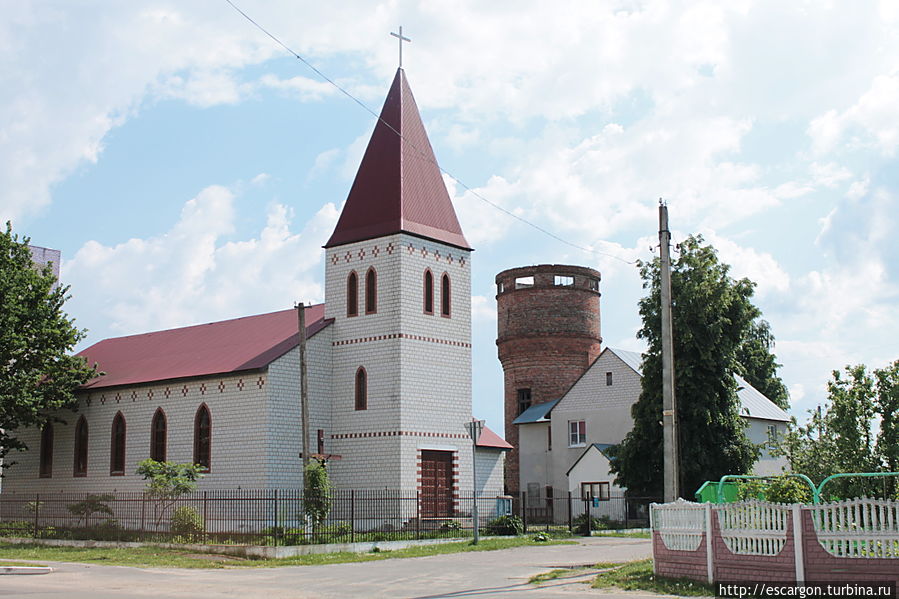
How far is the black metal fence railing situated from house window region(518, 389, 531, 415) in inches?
575

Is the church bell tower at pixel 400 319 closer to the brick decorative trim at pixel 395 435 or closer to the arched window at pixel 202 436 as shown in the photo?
the brick decorative trim at pixel 395 435

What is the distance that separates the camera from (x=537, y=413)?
51.6 meters

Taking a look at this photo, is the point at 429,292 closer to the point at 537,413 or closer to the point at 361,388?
the point at 361,388

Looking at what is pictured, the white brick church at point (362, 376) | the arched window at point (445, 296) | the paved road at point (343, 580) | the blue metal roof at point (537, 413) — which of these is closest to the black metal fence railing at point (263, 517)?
the white brick church at point (362, 376)

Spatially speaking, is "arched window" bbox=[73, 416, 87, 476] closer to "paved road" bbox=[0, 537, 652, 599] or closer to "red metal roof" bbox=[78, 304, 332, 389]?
"red metal roof" bbox=[78, 304, 332, 389]

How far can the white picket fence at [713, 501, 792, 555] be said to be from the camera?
14961 millimetres

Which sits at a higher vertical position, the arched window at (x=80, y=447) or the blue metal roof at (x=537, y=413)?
the blue metal roof at (x=537, y=413)

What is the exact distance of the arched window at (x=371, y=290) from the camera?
3428 cm

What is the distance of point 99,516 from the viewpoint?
34.9 m

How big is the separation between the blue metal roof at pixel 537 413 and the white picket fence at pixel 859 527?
3587 centimetres

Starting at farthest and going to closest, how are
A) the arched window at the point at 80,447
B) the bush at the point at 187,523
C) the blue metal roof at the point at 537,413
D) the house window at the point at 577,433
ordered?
the blue metal roof at the point at 537,413 < the house window at the point at 577,433 < the arched window at the point at 80,447 < the bush at the point at 187,523

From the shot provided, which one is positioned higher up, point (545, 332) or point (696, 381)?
point (545, 332)

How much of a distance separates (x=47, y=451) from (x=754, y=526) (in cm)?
3307

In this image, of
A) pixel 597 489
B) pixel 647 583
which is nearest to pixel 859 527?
pixel 647 583
